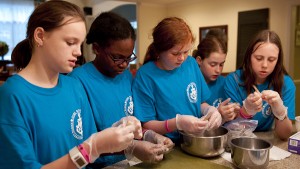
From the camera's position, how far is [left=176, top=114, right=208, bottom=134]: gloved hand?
1102 mm

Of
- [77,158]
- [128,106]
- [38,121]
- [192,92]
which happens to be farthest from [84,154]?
[192,92]

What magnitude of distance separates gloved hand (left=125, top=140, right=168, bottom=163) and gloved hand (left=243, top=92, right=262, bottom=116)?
501 millimetres

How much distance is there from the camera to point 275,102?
1268 mm

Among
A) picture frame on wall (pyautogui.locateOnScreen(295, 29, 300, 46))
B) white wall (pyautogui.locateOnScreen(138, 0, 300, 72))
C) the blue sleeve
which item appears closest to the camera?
the blue sleeve

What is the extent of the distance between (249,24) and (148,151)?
466 cm

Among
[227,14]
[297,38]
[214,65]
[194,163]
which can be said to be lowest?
[194,163]

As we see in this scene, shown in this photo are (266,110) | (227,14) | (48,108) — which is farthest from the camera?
(227,14)

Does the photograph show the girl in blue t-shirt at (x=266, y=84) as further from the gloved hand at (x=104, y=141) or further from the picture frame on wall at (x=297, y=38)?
the picture frame on wall at (x=297, y=38)

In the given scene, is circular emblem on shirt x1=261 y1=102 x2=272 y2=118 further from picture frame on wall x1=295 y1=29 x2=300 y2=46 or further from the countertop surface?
picture frame on wall x1=295 y1=29 x2=300 y2=46

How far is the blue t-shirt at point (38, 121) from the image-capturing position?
74 cm

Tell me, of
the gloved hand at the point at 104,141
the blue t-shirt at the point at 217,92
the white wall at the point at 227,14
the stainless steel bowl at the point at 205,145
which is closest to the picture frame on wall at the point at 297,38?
the white wall at the point at 227,14

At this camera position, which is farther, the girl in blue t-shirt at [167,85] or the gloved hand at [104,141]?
the girl in blue t-shirt at [167,85]

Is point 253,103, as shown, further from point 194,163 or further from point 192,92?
point 194,163

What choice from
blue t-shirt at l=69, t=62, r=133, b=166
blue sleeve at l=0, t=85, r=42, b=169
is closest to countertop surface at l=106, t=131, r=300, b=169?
blue t-shirt at l=69, t=62, r=133, b=166
